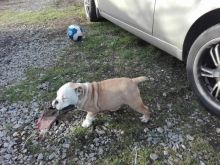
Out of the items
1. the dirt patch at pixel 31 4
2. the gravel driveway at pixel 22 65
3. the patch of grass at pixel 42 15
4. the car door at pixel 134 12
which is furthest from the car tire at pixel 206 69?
the dirt patch at pixel 31 4

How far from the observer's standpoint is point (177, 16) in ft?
10.5

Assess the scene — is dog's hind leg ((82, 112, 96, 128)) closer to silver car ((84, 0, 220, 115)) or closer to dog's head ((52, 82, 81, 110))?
dog's head ((52, 82, 81, 110))

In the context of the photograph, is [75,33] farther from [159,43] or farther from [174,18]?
[174,18]

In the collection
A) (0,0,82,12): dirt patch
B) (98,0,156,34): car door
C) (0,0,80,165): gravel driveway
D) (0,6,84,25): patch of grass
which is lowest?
(0,0,82,12): dirt patch

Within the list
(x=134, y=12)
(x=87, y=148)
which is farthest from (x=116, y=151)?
(x=134, y=12)

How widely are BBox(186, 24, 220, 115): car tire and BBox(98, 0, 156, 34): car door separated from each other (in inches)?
26.6

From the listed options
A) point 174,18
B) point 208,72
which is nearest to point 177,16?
point 174,18

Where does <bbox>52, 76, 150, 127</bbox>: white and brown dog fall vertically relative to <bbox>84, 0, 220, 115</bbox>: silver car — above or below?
below

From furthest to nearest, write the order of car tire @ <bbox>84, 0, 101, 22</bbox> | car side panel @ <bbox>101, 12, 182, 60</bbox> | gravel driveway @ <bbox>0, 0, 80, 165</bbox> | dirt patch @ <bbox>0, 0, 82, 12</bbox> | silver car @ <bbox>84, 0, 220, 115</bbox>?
1. dirt patch @ <bbox>0, 0, 82, 12</bbox>
2. car tire @ <bbox>84, 0, 101, 22</bbox>
3. car side panel @ <bbox>101, 12, 182, 60</bbox>
4. gravel driveway @ <bbox>0, 0, 80, 165</bbox>
5. silver car @ <bbox>84, 0, 220, 115</bbox>

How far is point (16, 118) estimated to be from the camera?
3559 mm

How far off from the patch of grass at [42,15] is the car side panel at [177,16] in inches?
135

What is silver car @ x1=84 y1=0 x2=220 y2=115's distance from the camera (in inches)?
117

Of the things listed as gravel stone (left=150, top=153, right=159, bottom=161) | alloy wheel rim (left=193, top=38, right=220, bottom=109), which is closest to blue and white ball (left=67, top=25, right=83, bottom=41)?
alloy wheel rim (left=193, top=38, right=220, bottom=109)

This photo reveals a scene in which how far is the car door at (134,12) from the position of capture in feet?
11.8
